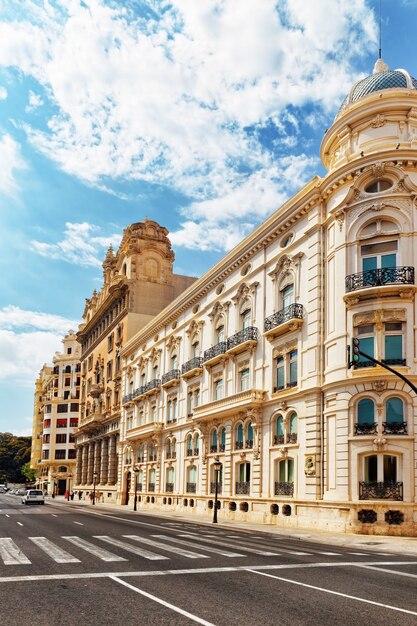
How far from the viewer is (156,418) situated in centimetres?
5681

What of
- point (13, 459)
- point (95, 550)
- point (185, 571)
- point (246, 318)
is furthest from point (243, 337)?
point (13, 459)

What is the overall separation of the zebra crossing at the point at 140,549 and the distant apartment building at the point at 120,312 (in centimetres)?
4669

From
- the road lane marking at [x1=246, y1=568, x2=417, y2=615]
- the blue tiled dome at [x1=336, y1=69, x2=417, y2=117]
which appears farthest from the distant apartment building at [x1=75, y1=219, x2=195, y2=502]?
the road lane marking at [x1=246, y1=568, x2=417, y2=615]

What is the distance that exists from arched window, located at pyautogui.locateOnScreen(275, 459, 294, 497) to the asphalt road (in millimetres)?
12273

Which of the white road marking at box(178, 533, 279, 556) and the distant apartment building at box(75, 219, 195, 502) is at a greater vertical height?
the distant apartment building at box(75, 219, 195, 502)

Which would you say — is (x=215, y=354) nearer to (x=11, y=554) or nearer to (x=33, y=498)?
(x=33, y=498)

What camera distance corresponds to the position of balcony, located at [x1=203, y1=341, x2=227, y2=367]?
138ft

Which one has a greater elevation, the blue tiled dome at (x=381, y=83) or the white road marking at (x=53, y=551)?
the blue tiled dome at (x=381, y=83)

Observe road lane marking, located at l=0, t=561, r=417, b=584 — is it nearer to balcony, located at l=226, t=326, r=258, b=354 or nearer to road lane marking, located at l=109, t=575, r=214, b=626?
road lane marking, located at l=109, t=575, r=214, b=626

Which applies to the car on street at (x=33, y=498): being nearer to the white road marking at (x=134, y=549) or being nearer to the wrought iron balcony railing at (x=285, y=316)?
the wrought iron balcony railing at (x=285, y=316)

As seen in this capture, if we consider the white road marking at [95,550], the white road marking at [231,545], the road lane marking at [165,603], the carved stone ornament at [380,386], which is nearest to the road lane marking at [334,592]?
the road lane marking at [165,603]

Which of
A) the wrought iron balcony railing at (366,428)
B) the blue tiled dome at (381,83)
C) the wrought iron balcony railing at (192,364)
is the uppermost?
the blue tiled dome at (381,83)

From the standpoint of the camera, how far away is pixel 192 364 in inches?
1889

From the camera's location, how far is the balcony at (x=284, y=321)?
33375mm
